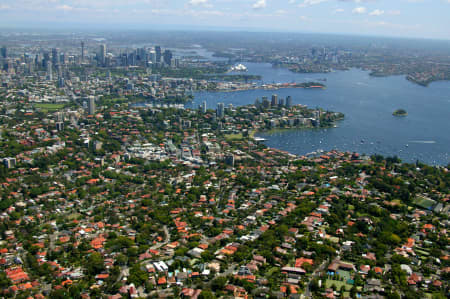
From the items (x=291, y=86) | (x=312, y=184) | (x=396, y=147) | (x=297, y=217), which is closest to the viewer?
(x=297, y=217)

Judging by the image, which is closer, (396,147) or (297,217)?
(297,217)

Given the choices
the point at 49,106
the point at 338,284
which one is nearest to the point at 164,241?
the point at 338,284

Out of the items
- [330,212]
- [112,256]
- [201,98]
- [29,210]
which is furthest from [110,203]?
[201,98]

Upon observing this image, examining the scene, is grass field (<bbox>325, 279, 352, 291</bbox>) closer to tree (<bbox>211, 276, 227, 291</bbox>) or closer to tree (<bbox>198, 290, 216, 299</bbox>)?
tree (<bbox>211, 276, 227, 291</bbox>)

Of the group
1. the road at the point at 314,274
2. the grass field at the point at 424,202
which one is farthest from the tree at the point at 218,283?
the grass field at the point at 424,202

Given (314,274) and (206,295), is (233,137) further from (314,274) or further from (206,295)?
(206,295)

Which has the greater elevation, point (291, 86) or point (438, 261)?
point (291, 86)

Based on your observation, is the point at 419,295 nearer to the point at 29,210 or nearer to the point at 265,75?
the point at 29,210

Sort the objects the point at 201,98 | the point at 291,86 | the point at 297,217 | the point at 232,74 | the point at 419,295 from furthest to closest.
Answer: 1. the point at 232,74
2. the point at 291,86
3. the point at 201,98
4. the point at 297,217
5. the point at 419,295
